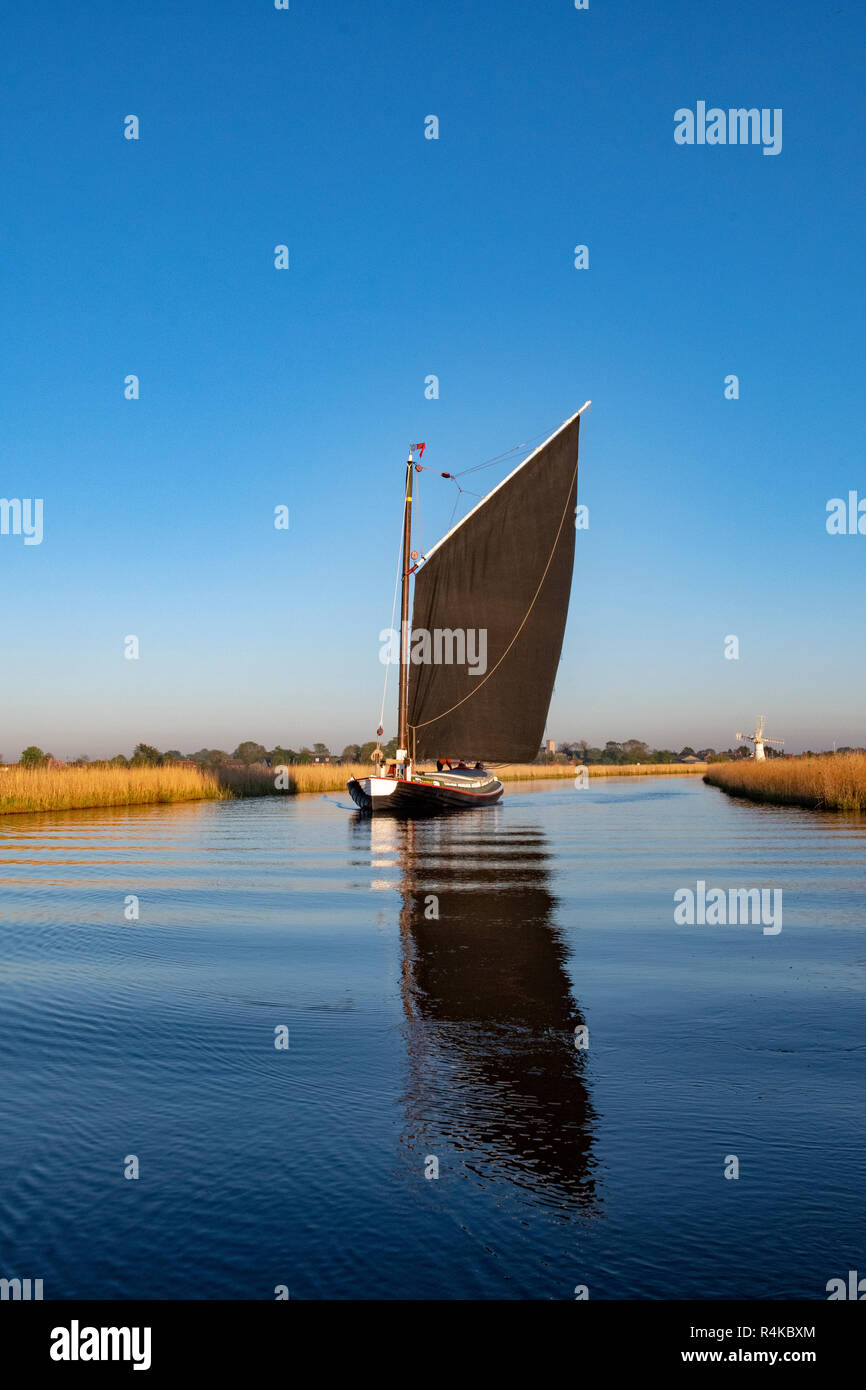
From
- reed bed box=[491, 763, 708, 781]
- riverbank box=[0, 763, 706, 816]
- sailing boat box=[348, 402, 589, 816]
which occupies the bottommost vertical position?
reed bed box=[491, 763, 708, 781]

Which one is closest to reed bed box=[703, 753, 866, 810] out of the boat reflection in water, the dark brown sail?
the dark brown sail

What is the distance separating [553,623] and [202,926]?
28.6 metres

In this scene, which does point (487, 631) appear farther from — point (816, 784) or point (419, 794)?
point (816, 784)

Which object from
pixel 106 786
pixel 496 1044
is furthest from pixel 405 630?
pixel 496 1044

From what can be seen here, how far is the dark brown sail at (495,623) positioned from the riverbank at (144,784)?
3.22 m

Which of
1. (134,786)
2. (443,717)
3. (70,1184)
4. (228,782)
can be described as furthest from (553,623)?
(70,1184)

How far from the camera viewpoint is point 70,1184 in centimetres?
409

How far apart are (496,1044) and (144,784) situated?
3999cm

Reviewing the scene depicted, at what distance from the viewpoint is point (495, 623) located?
126ft

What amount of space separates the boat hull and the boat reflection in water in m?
18.9

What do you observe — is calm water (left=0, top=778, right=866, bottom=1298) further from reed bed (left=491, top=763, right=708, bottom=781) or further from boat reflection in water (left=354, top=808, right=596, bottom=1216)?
reed bed (left=491, top=763, right=708, bottom=781)

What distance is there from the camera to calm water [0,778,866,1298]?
345cm
